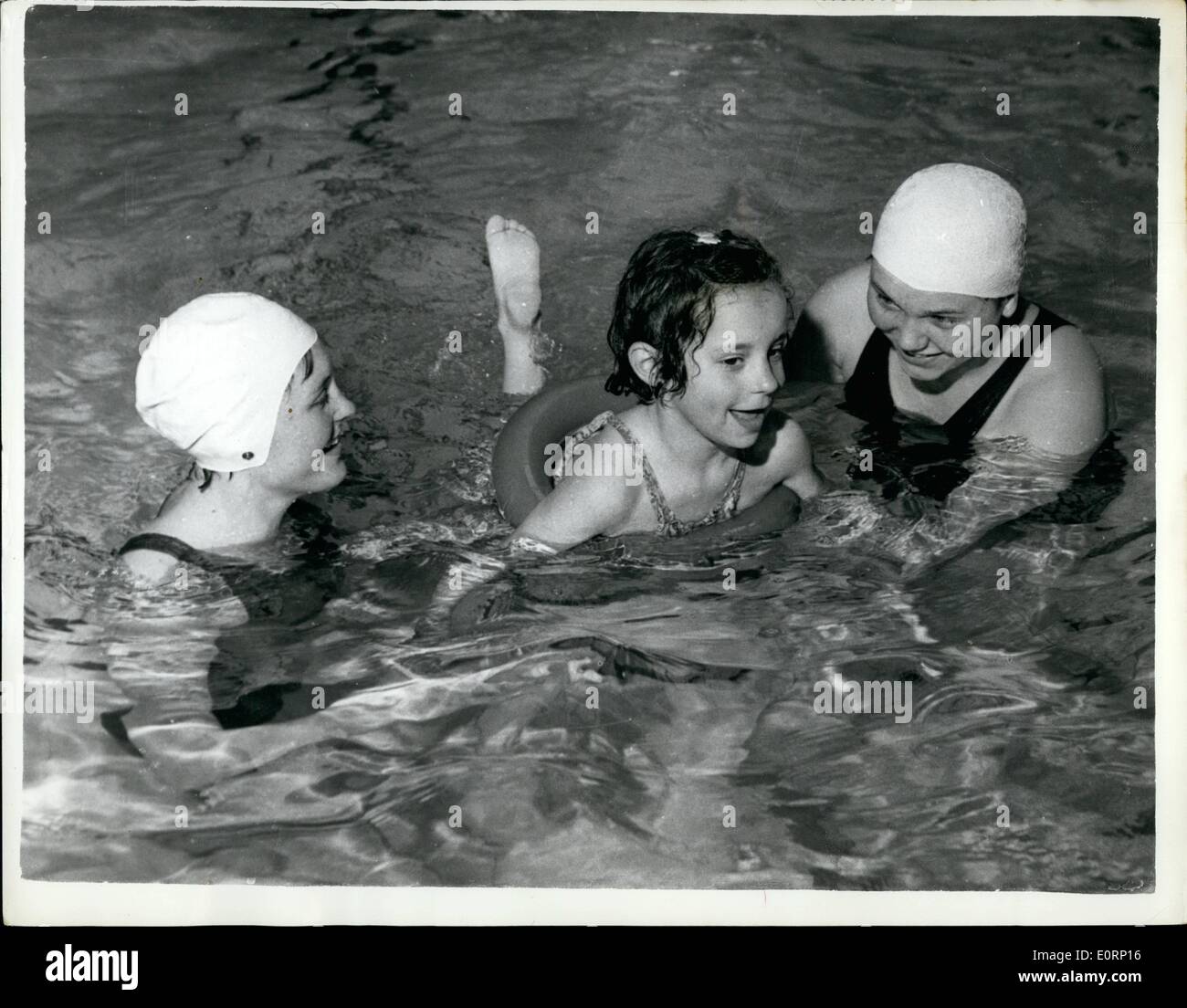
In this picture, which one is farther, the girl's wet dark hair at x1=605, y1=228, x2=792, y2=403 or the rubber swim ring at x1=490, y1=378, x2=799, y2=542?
the rubber swim ring at x1=490, y1=378, x2=799, y2=542

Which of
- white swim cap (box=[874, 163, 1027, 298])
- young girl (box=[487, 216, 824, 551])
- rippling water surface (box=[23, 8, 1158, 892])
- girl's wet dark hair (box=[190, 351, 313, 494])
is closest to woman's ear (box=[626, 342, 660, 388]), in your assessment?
young girl (box=[487, 216, 824, 551])

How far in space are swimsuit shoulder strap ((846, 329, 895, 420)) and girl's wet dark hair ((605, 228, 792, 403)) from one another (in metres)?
0.25

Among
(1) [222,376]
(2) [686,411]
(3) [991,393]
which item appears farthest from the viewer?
(3) [991,393]

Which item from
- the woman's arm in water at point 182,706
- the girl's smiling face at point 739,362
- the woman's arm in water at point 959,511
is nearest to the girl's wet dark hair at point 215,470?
the woman's arm in water at point 182,706

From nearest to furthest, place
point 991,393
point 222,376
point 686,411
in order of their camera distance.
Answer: point 222,376, point 686,411, point 991,393

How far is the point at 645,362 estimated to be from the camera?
2607mm

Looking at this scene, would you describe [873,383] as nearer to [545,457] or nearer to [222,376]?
[545,457]

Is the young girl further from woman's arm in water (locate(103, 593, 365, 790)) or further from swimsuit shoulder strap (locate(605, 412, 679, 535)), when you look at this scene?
woman's arm in water (locate(103, 593, 365, 790))

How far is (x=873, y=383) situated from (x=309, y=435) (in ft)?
3.53

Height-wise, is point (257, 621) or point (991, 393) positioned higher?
point (991, 393)

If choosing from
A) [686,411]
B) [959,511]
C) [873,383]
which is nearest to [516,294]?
[686,411]

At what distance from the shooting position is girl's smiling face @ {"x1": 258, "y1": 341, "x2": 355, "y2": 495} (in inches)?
101

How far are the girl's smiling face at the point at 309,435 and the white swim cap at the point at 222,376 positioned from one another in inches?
0.9

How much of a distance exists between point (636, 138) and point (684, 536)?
811mm
